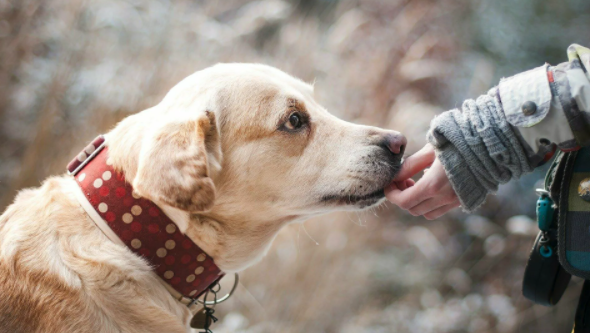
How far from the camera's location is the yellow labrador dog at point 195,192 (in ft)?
5.11

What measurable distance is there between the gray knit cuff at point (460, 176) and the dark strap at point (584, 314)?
1.88 feet

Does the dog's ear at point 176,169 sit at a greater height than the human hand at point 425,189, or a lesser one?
greater

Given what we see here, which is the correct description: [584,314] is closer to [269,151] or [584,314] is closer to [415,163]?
[415,163]

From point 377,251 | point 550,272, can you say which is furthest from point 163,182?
point 377,251

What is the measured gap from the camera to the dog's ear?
150 cm

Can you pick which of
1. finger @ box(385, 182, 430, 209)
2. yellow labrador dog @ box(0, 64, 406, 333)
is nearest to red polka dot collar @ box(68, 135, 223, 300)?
yellow labrador dog @ box(0, 64, 406, 333)

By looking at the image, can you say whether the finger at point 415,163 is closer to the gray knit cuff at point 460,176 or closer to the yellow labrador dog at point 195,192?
the yellow labrador dog at point 195,192

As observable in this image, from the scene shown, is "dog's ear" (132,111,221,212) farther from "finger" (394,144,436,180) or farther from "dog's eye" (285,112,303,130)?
"finger" (394,144,436,180)

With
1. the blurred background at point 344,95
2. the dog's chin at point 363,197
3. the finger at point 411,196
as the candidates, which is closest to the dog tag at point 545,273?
the finger at point 411,196

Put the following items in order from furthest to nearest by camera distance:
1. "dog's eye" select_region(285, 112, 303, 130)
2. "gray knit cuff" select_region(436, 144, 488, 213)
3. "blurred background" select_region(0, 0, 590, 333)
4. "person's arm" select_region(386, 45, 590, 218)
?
1. "blurred background" select_region(0, 0, 590, 333)
2. "dog's eye" select_region(285, 112, 303, 130)
3. "gray knit cuff" select_region(436, 144, 488, 213)
4. "person's arm" select_region(386, 45, 590, 218)

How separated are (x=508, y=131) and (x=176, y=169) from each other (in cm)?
112

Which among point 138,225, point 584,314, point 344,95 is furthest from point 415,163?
point 344,95

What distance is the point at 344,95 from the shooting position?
3.75 m

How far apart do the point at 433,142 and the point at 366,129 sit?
411mm
